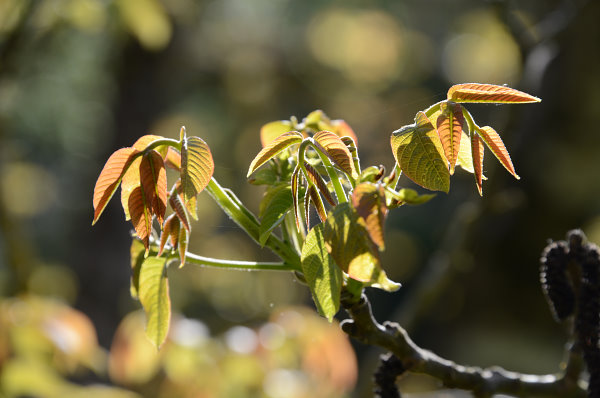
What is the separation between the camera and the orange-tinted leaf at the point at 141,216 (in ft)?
1.86

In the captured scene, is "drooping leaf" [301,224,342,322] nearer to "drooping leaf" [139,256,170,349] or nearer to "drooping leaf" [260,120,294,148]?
"drooping leaf" [139,256,170,349]

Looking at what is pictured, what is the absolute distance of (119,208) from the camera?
4.21 metres

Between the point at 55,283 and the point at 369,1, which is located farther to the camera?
the point at 369,1

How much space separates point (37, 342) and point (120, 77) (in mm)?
3700

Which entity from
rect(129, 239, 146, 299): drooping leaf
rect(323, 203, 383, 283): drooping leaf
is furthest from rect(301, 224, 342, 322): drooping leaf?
rect(129, 239, 146, 299): drooping leaf

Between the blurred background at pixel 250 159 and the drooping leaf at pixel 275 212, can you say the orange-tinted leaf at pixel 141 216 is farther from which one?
the blurred background at pixel 250 159

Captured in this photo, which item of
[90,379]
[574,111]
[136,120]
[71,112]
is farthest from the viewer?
[71,112]

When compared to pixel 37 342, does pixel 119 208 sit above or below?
below

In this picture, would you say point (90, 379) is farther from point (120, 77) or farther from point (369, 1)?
point (369, 1)

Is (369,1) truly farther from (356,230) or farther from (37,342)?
(356,230)

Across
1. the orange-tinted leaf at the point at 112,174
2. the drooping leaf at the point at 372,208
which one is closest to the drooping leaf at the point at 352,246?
the drooping leaf at the point at 372,208

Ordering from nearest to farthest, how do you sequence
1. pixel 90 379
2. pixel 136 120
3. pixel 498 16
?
1. pixel 498 16
2. pixel 90 379
3. pixel 136 120

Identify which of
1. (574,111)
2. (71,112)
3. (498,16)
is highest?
(498,16)

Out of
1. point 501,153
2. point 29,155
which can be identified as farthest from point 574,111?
point 29,155
